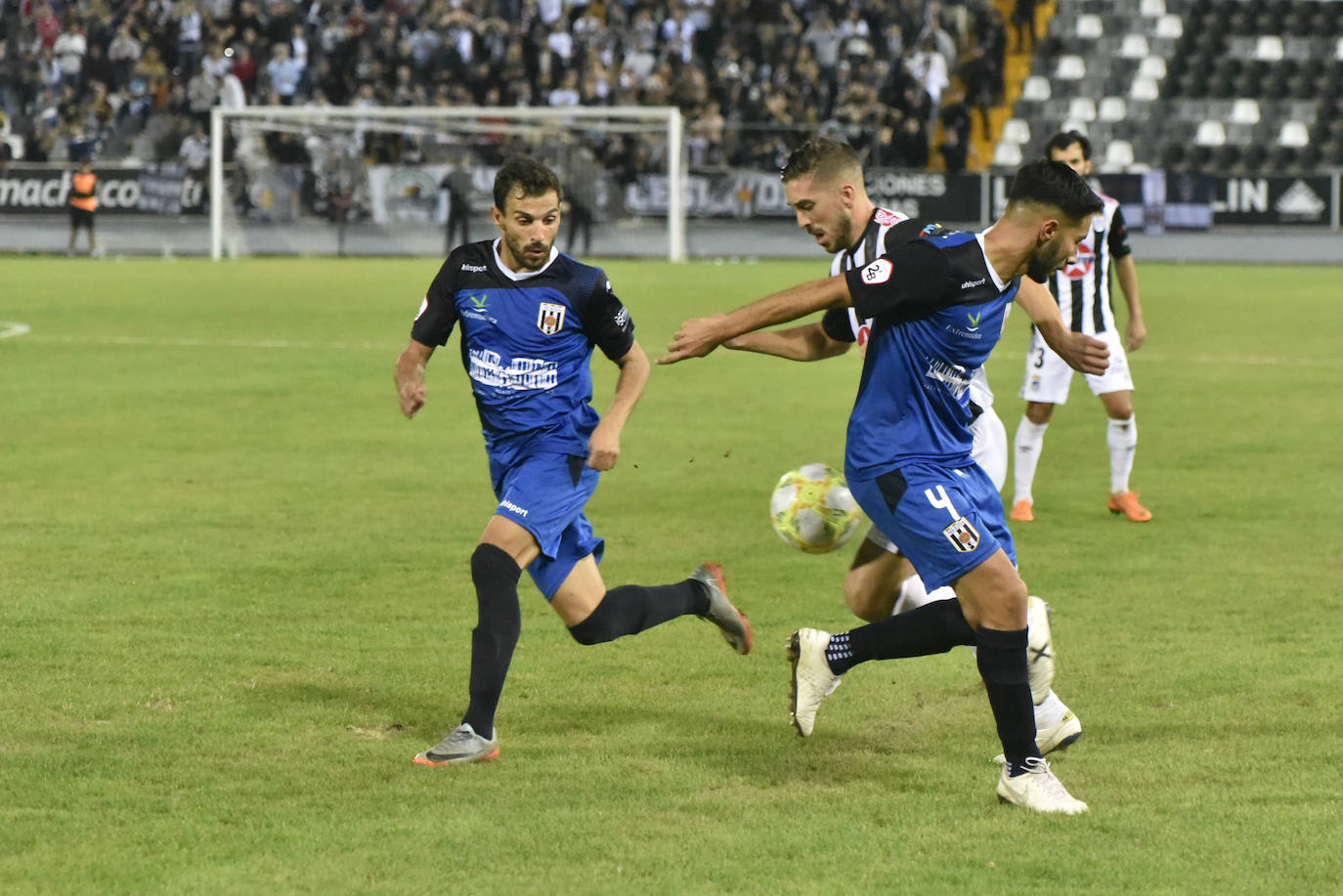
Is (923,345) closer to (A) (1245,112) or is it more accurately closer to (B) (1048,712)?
(B) (1048,712)

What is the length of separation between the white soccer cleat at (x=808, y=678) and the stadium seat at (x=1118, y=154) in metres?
31.6

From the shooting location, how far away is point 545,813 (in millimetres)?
5066

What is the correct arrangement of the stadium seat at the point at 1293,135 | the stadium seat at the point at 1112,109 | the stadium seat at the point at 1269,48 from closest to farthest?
1. the stadium seat at the point at 1293,135
2. the stadium seat at the point at 1269,48
3. the stadium seat at the point at 1112,109

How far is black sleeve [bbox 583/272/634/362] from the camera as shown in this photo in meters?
6.04

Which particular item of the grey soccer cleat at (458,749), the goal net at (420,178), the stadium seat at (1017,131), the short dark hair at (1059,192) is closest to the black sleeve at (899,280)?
the short dark hair at (1059,192)

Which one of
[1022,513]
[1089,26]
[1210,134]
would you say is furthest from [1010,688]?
[1089,26]

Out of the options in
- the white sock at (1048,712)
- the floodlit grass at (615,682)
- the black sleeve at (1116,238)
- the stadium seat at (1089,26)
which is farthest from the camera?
the stadium seat at (1089,26)

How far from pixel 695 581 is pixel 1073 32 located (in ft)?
114

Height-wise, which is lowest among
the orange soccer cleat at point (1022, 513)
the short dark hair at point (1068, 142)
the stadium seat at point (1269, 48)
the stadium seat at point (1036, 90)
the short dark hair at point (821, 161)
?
the orange soccer cleat at point (1022, 513)

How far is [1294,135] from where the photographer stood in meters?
35.8

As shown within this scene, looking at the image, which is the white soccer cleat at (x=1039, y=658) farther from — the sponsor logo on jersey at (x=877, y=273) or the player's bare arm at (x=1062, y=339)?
the sponsor logo on jersey at (x=877, y=273)

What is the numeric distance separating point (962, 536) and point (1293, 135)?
110 ft

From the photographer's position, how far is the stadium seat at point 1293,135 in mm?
35594

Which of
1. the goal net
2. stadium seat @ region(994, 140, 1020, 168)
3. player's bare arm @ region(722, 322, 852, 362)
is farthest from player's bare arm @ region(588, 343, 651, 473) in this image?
stadium seat @ region(994, 140, 1020, 168)
